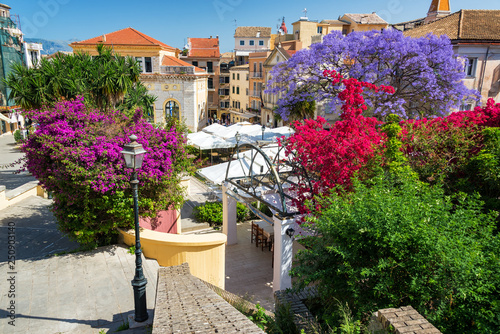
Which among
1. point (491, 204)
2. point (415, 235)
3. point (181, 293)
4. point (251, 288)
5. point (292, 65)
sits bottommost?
point (251, 288)

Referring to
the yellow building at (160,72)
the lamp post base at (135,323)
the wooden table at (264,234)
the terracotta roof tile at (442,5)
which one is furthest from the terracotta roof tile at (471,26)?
the lamp post base at (135,323)

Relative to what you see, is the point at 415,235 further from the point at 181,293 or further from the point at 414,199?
the point at 181,293

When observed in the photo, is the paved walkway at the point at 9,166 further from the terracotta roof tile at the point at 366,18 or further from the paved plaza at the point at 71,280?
the terracotta roof tile at the point at 366,18

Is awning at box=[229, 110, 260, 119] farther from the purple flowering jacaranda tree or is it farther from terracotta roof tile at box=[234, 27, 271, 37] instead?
the purple flowering jacaranda tree

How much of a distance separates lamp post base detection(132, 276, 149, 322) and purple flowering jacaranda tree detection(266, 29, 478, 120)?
14.7 meters

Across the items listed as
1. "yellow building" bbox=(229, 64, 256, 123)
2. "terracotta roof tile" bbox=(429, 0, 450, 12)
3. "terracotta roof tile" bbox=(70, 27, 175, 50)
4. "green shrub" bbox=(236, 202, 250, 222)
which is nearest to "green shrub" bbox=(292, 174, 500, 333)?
"green shrub" bbox=(236, 202, 250, 222)

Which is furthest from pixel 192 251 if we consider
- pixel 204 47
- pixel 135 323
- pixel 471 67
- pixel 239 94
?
pixel 204 47

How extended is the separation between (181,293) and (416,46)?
18.3 meters

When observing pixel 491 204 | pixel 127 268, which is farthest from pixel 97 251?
pixel 491 204

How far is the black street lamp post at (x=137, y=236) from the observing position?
6.57 m

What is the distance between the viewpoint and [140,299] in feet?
22.9

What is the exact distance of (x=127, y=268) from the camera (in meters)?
9.23

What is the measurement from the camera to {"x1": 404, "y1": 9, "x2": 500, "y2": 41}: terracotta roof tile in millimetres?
21453

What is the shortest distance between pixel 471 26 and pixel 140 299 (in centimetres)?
2516
